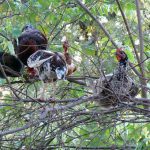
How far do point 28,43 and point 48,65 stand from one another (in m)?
0.22

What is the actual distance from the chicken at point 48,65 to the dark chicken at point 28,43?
0.41 ft

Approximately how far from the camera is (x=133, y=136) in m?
2.02

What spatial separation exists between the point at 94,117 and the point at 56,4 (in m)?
1.09

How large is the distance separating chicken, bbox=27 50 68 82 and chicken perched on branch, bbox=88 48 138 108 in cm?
16

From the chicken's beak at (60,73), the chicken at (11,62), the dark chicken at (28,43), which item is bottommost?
the chicken's beak at (60,73)

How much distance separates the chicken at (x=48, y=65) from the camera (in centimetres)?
162

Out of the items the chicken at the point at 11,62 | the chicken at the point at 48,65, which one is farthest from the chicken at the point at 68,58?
the chicken at the point at 11,62

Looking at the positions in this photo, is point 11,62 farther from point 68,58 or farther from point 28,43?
point 68,58

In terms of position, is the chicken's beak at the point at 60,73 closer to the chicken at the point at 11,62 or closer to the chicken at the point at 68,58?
the chicken at the point at 68,58

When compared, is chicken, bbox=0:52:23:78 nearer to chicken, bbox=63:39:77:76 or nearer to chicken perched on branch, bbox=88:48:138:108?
chicken, bbox=63:39:77:76

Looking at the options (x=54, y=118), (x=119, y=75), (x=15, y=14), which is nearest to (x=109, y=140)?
(x=119, y=75)

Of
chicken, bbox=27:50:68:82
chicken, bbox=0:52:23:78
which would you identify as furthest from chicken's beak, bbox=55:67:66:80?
chicken, bbox=0:52:23:78

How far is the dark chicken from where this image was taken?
5.84 feet

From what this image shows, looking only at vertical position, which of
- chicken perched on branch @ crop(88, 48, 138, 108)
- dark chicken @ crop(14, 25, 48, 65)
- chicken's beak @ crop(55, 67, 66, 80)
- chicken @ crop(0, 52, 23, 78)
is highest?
dark chicken @ crop(14, 25, 48, 65)
